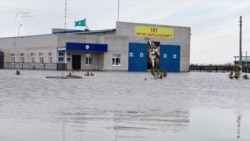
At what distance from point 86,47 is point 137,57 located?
9161 mm

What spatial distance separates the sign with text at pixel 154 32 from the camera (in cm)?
7775

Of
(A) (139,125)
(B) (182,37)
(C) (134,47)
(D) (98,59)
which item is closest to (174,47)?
(B) (182,37)

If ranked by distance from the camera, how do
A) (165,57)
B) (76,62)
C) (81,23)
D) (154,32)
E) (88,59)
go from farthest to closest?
(165,57) → (154,32) → (81,23) → (88,59) → (76,62)

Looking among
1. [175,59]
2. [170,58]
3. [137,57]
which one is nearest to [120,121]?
[137,57]

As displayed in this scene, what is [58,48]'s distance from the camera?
7156cm

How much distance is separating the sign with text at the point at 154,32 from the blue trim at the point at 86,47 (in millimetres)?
6797

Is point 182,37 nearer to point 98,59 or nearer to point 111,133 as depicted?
point 98,59

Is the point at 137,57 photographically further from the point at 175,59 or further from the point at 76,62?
the point at 76,62

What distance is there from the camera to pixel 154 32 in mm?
79438

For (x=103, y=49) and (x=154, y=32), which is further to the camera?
(x=154, y=32)

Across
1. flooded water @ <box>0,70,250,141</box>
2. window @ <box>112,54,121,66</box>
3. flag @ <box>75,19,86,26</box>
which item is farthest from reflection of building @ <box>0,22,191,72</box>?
flooded water @ <box>0,70,250,141</box>

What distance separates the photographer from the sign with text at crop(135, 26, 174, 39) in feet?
255

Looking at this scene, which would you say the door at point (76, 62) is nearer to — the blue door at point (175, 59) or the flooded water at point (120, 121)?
the blue door at point (175, 59)

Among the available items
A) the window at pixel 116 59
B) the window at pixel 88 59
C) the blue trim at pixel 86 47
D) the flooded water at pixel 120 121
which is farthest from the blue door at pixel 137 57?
the flooded water at pixel 120 121
